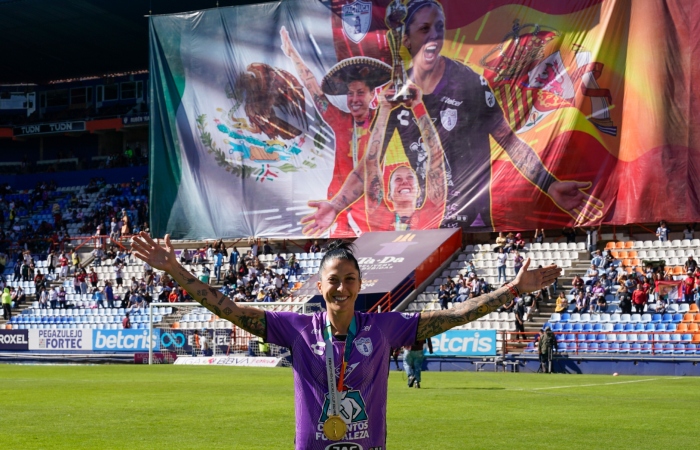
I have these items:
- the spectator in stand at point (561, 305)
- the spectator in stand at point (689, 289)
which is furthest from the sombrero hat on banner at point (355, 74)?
the spectator in stand at point (689, 289)

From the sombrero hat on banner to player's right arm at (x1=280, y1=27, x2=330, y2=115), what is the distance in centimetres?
38

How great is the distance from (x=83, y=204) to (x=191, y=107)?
16470mm

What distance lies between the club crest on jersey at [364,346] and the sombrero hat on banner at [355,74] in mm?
41952

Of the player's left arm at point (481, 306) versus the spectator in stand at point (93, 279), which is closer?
the player's left arm at point (481, 306)

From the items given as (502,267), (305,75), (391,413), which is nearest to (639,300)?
(502,267)

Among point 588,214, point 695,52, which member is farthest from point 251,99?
point 695,52

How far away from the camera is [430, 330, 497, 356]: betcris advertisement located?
1407 inches

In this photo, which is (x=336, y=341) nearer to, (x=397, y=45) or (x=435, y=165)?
(x=435, y=165)

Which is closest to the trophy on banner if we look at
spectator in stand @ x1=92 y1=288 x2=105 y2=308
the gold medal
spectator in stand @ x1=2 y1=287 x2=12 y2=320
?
spectator in stand @ x1=92 y1=288 x2=105 y2=308

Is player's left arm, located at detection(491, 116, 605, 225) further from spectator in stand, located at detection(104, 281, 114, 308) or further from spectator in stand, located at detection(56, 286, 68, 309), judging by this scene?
spectator in stand, located at detection(56, 286, 68, 309)

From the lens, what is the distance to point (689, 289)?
35.7m

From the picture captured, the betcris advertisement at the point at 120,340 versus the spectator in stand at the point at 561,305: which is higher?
the spectator in stand at the point at 561,305

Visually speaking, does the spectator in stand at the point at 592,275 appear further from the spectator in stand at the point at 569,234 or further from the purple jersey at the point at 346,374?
the purple jersey at the point at 346,374

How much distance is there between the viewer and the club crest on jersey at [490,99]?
44.8 metres
